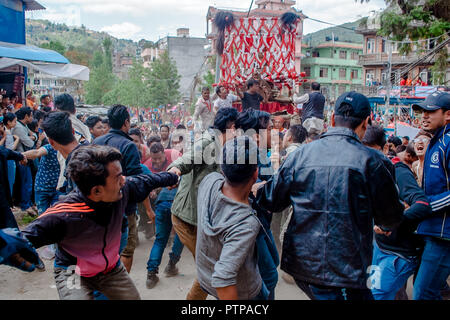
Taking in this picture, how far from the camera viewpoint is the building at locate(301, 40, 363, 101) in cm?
5403

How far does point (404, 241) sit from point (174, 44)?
2254 inches

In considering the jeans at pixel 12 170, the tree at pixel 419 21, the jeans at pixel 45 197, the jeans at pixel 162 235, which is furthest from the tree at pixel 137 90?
the jeans at pixel 162 235

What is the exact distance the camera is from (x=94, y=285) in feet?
8.46

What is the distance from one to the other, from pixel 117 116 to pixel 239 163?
2.07 meters

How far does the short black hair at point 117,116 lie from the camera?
12.7ft

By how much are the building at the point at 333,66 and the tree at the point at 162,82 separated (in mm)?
19921

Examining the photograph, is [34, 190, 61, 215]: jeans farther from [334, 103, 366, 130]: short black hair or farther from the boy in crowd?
[334, 103, 366, 130]: short black hair

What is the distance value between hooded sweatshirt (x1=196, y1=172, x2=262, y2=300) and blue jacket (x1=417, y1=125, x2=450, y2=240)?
152cm

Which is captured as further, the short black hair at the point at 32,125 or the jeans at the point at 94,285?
the short black hair at the point at 32,125

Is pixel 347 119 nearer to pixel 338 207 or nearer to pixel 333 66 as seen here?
pixel 338 207

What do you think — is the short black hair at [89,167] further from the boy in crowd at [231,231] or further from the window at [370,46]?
the window at [370,46]


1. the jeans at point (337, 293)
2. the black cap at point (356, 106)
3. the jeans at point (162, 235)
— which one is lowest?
the jeans at point (162, 235)
